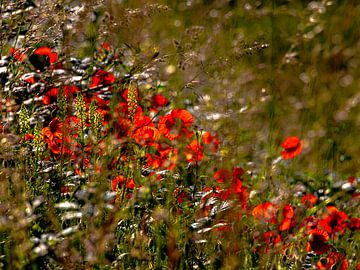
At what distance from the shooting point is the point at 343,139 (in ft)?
9.75

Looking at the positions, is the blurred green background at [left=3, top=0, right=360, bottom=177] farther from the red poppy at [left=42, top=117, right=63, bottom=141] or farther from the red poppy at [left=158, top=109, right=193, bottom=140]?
the red poppy at [left=42, top=117, right=63, bottom=141]

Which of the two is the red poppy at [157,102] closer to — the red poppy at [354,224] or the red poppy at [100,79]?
the red poppy at [100,79]

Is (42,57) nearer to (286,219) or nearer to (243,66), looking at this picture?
(286,219)

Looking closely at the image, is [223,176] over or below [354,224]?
over

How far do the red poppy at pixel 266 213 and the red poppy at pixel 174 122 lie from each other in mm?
274

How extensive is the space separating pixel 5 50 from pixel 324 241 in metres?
1.30

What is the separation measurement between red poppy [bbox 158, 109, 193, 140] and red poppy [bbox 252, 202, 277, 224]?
0.27 metres

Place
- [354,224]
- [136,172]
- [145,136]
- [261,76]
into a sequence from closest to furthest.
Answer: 1. [136,172]
2. [145,136]
3. [354,224]
4. [261,76]

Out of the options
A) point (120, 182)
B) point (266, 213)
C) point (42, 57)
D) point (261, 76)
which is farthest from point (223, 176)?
point (261, 76)

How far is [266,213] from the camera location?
1.58 metres

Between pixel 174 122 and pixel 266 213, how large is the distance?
14.3 inches

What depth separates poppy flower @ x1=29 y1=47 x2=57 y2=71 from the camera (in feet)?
6.19

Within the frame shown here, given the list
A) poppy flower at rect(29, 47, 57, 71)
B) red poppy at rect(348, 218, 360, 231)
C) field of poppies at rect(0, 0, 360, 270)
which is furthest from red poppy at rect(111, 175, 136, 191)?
red poppy at rect(348, 218, 360, 231)

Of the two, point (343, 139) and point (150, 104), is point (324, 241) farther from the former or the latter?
point (343, 139)
